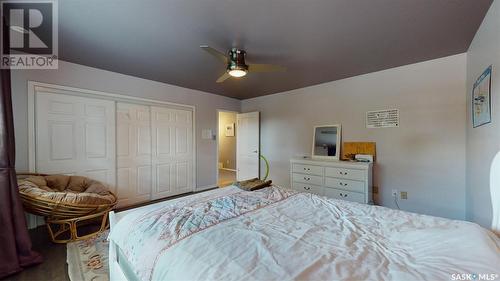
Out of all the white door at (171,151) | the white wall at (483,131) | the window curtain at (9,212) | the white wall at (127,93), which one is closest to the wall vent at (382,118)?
the white wall at (483,131)

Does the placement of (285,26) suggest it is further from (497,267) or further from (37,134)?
(37,134)

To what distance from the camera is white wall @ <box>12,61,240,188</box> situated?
8.58 ft

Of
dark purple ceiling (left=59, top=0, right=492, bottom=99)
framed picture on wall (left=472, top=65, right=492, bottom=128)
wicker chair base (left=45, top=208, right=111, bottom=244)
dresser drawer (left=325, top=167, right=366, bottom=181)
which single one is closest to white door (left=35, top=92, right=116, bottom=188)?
dark purple ceiling (left=59, top=0, right=492, bottom=99)

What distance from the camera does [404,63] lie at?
2979mm

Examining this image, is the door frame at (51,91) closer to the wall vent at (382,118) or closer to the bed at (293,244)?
the bed at (293,244)

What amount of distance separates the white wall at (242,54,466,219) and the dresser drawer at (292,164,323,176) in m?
0.82

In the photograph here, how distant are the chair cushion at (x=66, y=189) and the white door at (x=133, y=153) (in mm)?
598

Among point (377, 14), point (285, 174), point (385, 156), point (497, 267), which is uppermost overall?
point (377, 14)

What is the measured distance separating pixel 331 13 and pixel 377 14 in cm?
42

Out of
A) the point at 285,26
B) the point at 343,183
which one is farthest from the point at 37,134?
the point at 343,183

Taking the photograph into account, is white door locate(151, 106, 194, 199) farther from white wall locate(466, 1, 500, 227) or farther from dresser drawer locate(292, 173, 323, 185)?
white wall locate(466, 1, 500, 227)

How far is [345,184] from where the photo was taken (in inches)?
126

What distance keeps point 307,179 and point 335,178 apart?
514mm

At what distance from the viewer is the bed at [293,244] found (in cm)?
83
